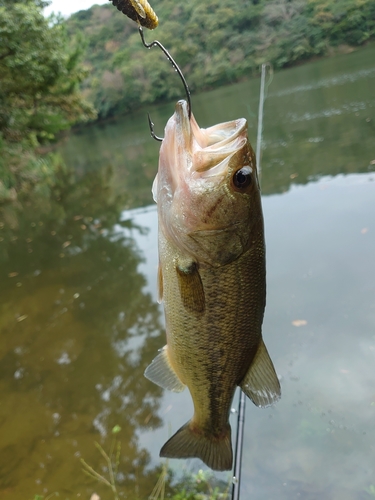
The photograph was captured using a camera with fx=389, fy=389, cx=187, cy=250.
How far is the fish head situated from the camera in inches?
49.2

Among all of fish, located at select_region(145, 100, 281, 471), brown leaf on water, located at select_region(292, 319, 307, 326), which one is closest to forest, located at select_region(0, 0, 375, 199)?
fish, located at select_region(145, 100, 281, 471)

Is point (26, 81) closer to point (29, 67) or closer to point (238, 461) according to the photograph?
point (29, 67)

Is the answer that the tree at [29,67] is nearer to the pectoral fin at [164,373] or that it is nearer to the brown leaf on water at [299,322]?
the brown leaf on water at [299,322]

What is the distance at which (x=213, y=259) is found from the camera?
1.32 metres

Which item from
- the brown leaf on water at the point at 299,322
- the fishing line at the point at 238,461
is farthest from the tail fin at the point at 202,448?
the brown leaf on water at the point at 299,322

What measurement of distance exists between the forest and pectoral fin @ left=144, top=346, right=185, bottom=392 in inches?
50.6

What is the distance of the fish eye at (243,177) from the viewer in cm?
124

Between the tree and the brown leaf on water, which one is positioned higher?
the tree

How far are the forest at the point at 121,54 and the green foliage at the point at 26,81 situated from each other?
0.04 m

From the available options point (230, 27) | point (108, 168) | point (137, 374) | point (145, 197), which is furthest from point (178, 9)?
point (137, 374)

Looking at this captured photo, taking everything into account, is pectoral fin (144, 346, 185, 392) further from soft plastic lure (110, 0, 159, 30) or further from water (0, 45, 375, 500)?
water (0, 45, 375, 500)

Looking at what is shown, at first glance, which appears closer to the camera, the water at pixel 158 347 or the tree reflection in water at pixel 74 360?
the water at pixel 158 347

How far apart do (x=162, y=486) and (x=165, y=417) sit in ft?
2.12

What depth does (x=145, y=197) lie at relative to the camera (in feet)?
30.3
